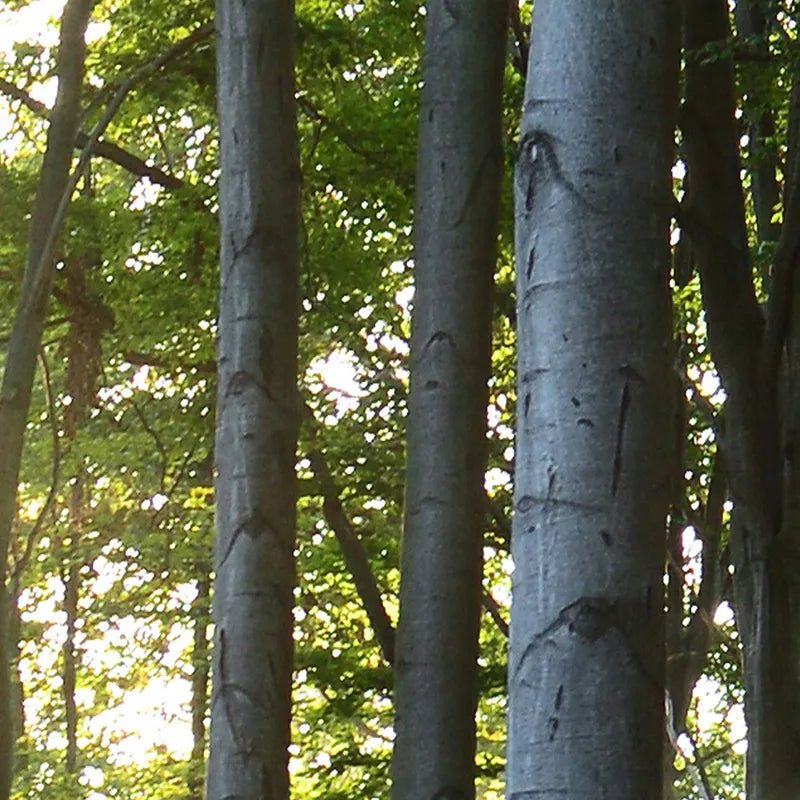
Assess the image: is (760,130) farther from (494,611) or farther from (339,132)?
(494,611)

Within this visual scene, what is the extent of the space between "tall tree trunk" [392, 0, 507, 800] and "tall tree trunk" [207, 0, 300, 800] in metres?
0.32

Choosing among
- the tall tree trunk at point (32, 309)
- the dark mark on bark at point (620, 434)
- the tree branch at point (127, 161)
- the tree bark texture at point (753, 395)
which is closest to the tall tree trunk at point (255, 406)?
the tall tree trunk at point (32, 309)

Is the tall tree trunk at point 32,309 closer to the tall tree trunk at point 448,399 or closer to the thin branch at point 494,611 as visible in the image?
the tall tree trunk at point 448,399

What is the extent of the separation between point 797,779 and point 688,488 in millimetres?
5861

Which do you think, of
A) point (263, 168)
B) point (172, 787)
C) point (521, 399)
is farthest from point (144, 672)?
point (521, 399)

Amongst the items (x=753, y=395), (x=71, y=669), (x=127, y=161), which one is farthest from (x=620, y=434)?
(x=71, y=669)

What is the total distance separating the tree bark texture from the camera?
5.95m

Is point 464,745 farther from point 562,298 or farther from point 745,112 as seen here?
point 745,112

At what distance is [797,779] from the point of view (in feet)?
19.2

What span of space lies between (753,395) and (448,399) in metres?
3.13

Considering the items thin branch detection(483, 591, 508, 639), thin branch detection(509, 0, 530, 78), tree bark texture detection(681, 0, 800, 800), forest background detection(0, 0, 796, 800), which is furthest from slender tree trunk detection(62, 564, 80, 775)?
thin branch detection(509, 0, 530, 78)

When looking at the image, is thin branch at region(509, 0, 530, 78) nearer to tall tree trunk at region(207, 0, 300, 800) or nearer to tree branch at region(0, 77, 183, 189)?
tall tree trunk at region(207, 0, 300, 800)

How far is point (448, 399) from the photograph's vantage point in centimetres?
340

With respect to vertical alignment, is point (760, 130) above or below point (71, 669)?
above
